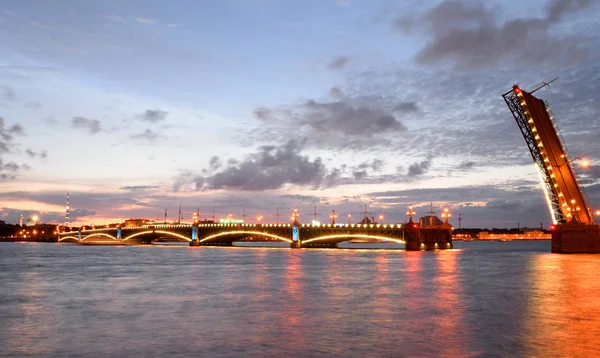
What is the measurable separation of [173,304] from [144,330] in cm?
665

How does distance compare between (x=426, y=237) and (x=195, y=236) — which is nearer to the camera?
(x=426, y=237)

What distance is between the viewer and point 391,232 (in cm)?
8250

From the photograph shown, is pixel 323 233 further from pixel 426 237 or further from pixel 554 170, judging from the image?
pixel 554 170

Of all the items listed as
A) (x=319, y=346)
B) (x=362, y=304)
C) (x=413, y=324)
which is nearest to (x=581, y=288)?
(x=362, y=304)

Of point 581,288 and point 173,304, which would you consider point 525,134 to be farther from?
point 173,304

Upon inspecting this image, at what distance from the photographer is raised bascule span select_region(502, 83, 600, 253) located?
51.0 m

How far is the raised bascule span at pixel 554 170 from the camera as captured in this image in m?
51.0

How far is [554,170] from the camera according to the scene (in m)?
51.4

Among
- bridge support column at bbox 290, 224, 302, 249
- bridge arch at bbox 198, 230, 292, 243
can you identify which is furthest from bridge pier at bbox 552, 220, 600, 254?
bridge arch at bbox 198, 230, 292, 243

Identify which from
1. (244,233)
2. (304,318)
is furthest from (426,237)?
(304,318)

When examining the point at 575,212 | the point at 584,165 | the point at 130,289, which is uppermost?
the point at 584,165

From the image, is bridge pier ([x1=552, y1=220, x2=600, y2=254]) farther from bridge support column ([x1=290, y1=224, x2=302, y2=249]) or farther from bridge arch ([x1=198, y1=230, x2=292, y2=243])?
bridge arch ([x1=198, y1=230, x2=292, y2=243])

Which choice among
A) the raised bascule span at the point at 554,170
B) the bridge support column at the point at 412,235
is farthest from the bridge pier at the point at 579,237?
the bridge support column at the point at 412,235

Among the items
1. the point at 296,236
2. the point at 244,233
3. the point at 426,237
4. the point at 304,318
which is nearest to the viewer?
the point at 304,318
